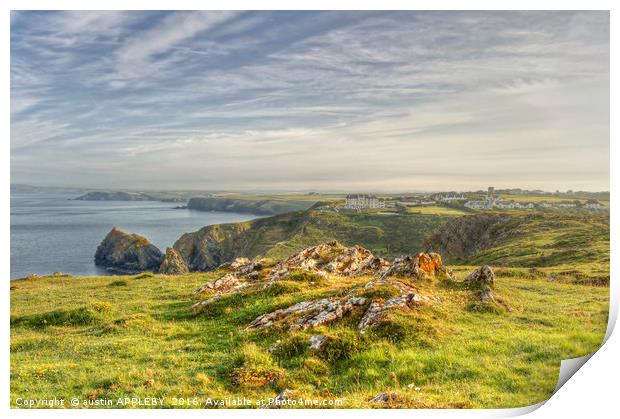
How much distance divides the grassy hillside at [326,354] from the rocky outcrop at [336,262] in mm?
6578

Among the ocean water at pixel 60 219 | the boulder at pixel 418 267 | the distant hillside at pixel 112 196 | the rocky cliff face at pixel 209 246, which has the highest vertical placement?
the distant hillside at pixel 112 196

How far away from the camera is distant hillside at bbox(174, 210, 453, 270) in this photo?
58.7 m

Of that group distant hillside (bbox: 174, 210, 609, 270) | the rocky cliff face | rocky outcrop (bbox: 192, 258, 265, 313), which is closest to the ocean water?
rocky outcrop (bbox: 192, 258, 265, 313)

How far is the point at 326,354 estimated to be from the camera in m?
11.6

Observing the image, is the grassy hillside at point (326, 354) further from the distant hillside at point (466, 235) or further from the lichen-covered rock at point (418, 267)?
the distant hillside at point (466, 235)

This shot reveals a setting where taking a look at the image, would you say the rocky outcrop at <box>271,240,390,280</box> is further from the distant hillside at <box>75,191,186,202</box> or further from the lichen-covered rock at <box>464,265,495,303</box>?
the distant hillside at <box>75,191,186,202</box>

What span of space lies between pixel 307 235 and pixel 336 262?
169 feet

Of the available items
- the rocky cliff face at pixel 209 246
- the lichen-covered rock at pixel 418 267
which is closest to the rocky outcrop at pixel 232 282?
the lichen-covered rock at pixel 418 267

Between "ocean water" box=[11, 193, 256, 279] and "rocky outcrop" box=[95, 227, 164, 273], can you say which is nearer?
"ocean water" box=[11, 193, 256, 279]

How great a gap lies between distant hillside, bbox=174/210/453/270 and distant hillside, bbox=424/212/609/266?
14.3 ft

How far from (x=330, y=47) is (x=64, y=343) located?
48.5ft

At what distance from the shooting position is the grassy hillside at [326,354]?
10.5 m

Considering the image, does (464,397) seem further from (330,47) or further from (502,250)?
(502,250)

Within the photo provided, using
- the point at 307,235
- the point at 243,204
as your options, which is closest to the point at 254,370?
the point at 243,204
